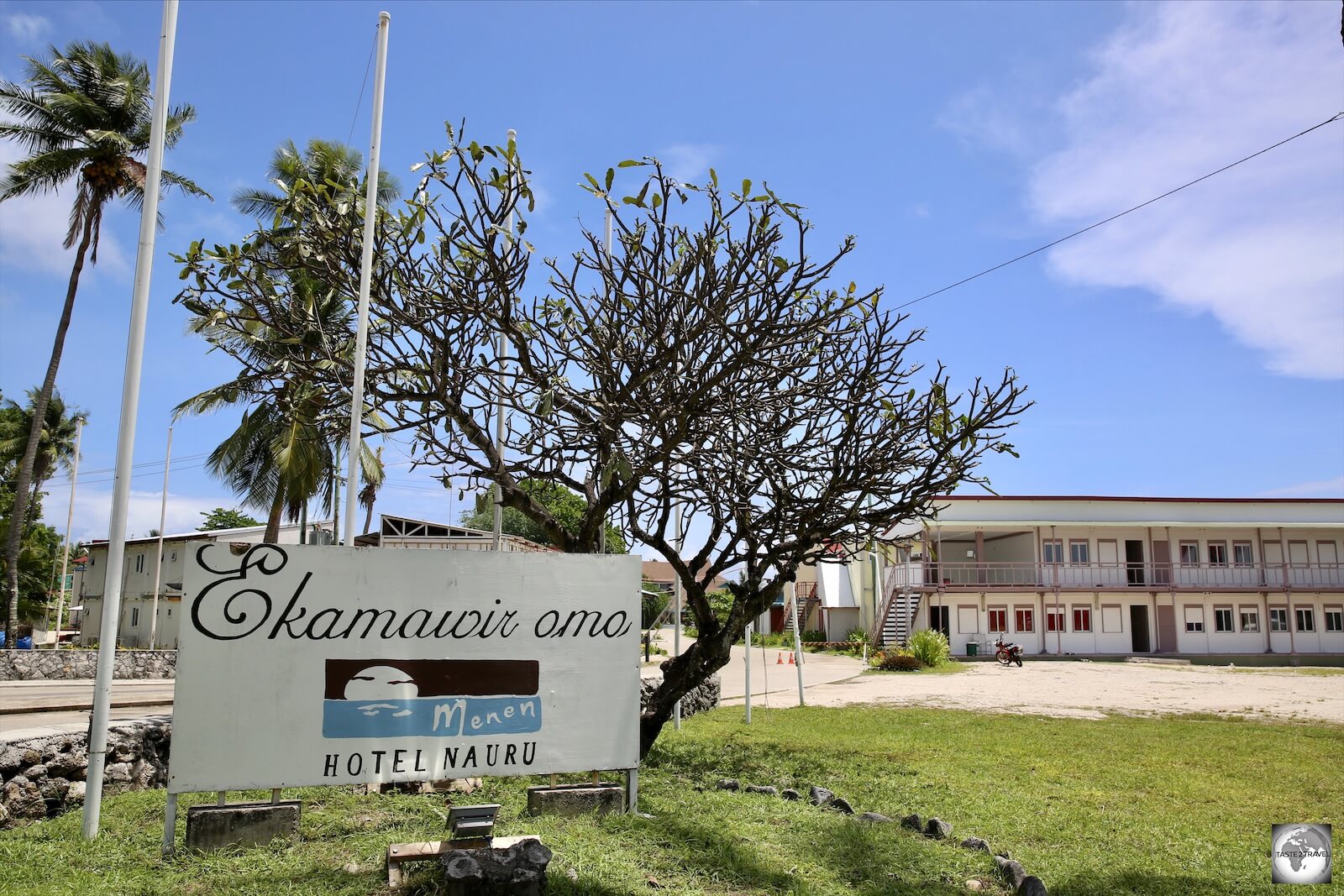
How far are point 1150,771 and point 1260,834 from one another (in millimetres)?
3274

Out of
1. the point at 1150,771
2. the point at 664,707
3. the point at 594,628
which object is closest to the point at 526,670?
the point at 594,628

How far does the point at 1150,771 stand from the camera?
34.6 ft

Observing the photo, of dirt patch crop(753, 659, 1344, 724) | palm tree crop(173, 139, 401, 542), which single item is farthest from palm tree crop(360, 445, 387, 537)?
dirt patch crop(753, 659, 1344, 724)

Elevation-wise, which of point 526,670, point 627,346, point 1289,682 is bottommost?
point 1289,682

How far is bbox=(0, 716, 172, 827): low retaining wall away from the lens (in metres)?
7.52

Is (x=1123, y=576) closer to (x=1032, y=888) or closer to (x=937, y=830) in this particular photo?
(x=937, y=830)

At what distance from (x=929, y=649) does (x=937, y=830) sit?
24.5m

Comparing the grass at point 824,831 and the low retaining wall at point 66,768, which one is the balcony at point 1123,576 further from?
the low retaining wall at point 66,768

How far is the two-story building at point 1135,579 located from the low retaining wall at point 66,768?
31190mm

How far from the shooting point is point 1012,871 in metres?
5.83

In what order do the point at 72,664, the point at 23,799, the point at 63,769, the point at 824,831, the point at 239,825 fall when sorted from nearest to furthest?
the point at 239,825, the point at 824,831, the point at 23,799, the point at 63,769, the point at 72,664

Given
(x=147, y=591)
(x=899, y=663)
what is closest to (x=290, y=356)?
(x=899, y=663)

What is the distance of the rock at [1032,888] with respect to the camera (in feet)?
17.9

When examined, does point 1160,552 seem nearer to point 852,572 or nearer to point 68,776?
point 852,572
